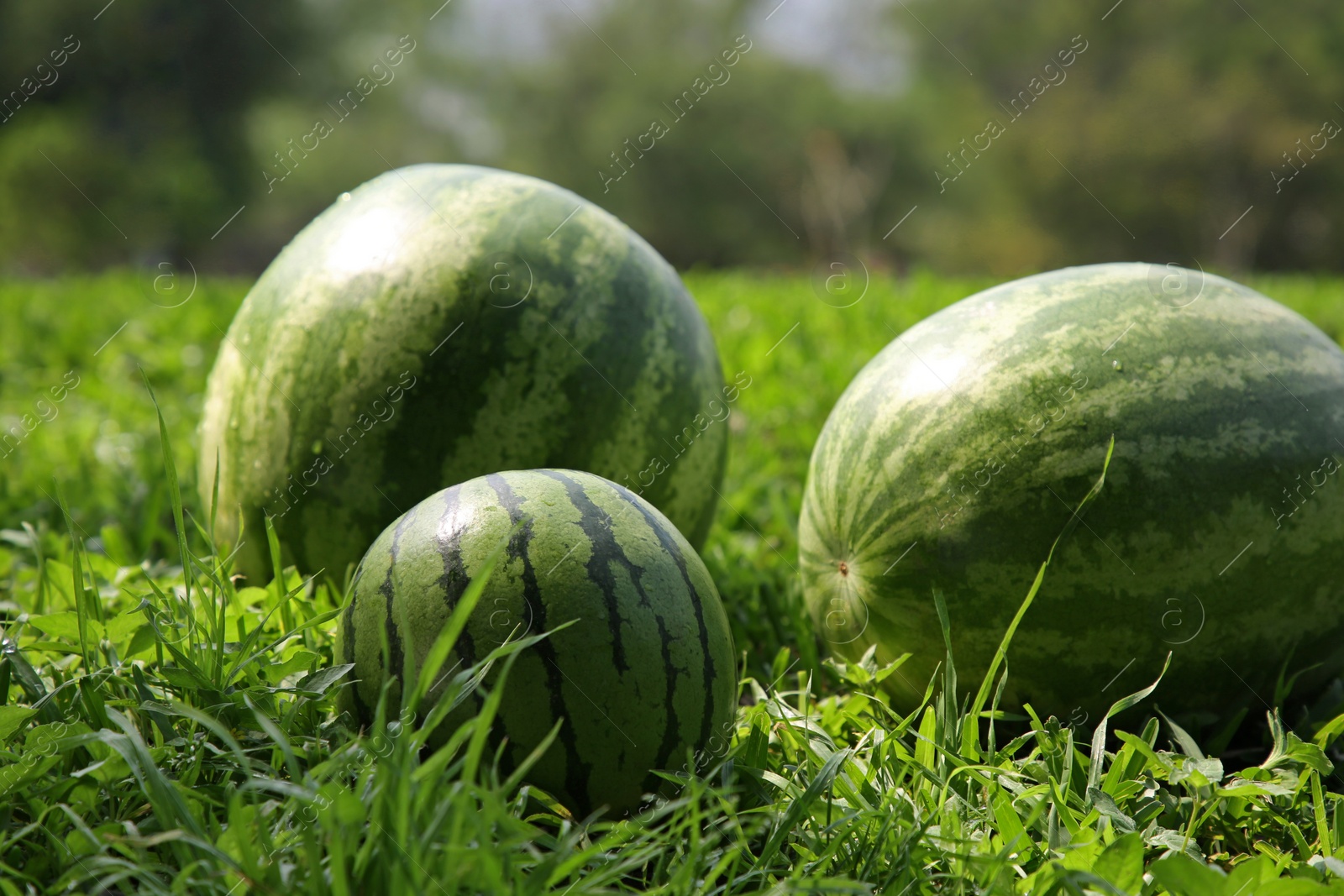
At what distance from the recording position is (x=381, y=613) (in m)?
1.55

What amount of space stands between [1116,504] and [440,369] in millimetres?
1423

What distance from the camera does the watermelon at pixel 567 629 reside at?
1471mm

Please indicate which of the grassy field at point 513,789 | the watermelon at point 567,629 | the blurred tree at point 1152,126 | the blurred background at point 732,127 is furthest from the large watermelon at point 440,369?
the blurred tree at point 1152,126

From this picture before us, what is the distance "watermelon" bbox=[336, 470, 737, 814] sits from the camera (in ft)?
4.83

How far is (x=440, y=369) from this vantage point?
86.1 inches

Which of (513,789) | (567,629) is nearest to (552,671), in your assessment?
(567,629)

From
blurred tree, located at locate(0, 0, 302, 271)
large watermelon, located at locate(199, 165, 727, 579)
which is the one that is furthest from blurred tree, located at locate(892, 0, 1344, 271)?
large watermelon, located at locate(199, 165, 727, 579)

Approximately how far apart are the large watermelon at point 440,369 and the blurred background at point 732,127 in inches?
411

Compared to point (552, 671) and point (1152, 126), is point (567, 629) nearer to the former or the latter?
point (552, 671)

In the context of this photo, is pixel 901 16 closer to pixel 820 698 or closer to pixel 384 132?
pixel 384 132

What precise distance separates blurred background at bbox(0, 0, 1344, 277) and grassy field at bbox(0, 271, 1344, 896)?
36.3 ft

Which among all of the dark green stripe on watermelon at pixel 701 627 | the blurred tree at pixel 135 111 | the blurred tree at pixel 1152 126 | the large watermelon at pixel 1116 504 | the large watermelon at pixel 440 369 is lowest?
the blurred tree at pixel 1152 126

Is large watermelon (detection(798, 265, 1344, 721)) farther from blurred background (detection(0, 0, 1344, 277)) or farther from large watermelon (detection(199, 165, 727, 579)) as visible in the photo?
blurred background (detection(0, 0, 1344, 277))

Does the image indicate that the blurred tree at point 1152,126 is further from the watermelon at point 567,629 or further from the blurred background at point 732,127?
the watermelon at point 567,629
